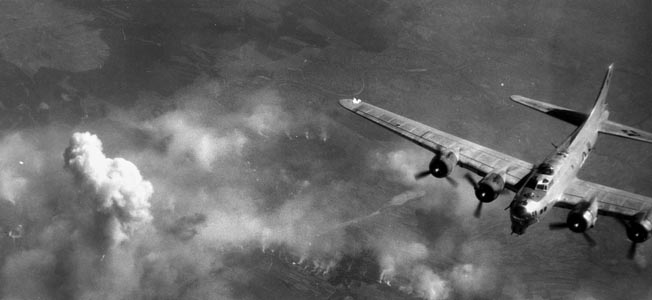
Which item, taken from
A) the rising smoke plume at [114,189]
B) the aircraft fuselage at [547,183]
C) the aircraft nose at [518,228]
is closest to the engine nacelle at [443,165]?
the aircraft fuselage at [547,183]

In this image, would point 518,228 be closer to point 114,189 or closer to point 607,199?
point 607,199

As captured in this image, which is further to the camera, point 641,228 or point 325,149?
point 325,149

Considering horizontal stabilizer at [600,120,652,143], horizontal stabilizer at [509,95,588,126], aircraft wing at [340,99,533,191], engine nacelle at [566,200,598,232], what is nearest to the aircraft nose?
engine nacelle at [566,200,598,232]

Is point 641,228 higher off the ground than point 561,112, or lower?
lower

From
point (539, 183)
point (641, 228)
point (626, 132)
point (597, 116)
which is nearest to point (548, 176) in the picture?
point (539, 183)

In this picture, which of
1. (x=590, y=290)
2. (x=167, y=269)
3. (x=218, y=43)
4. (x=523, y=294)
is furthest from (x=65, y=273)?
(x=590, y=290)

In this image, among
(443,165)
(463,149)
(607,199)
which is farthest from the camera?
(463,149)

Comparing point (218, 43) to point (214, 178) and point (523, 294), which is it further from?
point (523, 294)
